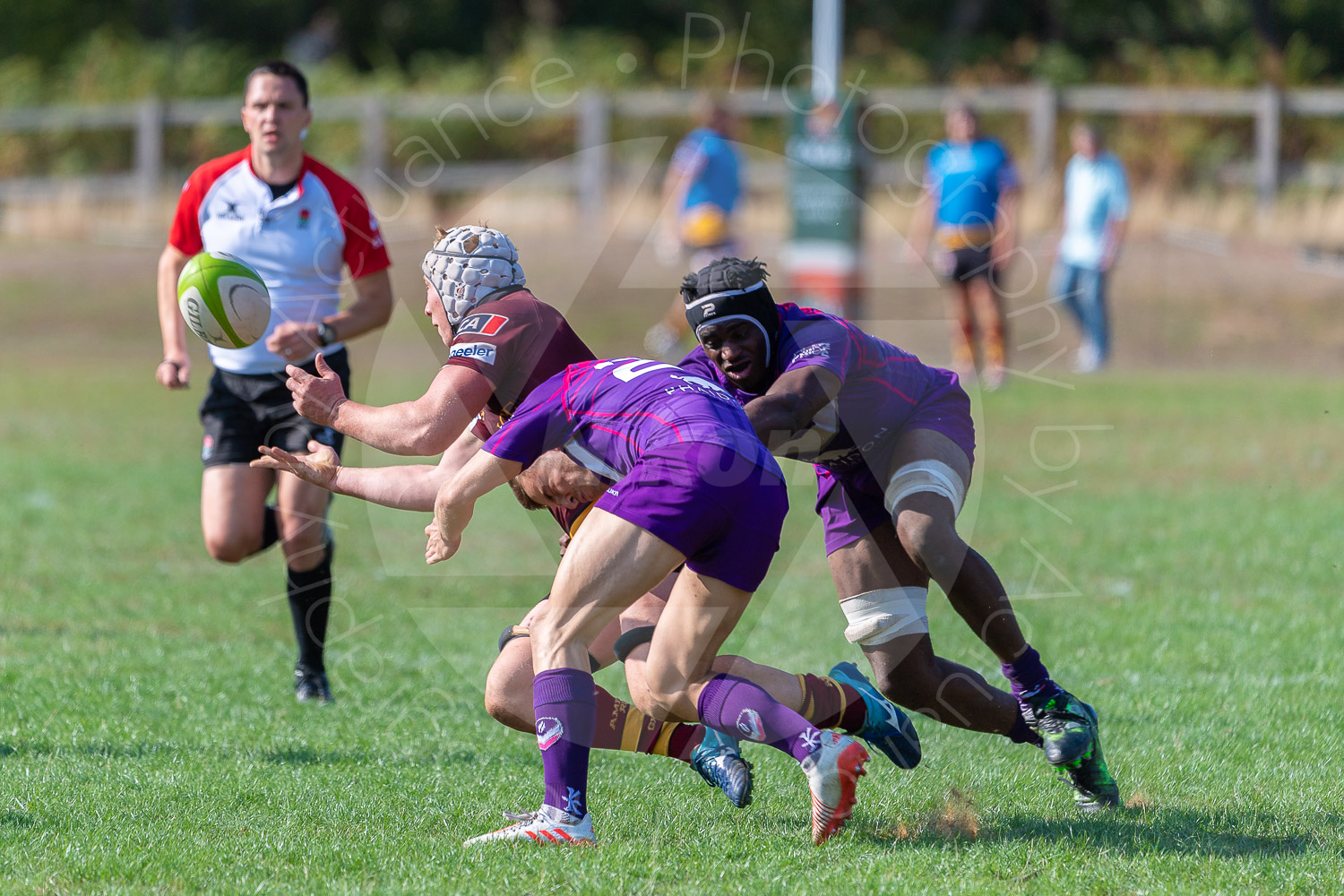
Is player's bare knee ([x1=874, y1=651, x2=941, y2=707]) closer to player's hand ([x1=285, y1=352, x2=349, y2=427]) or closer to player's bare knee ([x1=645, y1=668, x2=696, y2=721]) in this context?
player's bare knee ([x1=645, y1=668, x2=696, y2=721])

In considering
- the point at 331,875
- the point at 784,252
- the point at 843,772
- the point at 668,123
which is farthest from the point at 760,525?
the point at 668,123

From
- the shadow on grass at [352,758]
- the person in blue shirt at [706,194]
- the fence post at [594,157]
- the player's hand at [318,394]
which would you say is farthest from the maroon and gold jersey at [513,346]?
the fence post at [594,157]

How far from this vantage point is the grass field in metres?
4.12

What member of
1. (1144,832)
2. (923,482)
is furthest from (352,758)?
(1144,832)

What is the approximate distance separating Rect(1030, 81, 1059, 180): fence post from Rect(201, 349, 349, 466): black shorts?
1861cm

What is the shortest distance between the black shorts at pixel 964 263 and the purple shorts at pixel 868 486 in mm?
9957

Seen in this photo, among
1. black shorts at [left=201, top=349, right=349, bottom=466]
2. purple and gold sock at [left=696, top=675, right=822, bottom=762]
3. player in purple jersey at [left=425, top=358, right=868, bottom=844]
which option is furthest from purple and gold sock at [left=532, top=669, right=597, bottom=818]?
black shorts at [left=201, top=349, right=349, bottom=466]

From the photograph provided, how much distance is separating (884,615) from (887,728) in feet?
1.21

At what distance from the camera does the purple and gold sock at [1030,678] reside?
477 centimetres

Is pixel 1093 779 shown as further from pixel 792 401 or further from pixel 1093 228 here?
pixel 1093 228

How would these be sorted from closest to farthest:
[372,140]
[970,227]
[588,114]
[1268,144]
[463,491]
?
[463,491] < [970,227] < [1268,144] < [588,114] < [372,140]

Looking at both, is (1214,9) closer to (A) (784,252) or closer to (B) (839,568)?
(A) (784,252)

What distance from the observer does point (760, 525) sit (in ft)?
13.5

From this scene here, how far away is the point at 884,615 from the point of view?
192 inches
